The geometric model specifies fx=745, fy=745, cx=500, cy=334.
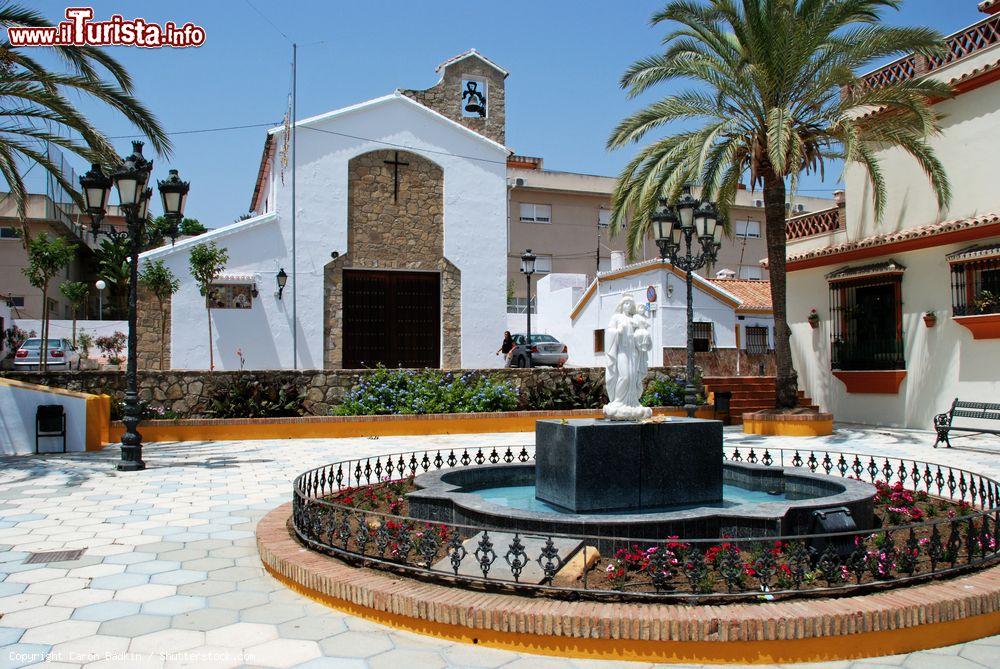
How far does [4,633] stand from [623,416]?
4698 mm

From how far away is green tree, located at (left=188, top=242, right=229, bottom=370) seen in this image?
19.4 metres

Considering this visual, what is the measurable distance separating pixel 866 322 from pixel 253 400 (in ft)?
43.8

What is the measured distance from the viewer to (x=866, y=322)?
16.7 m

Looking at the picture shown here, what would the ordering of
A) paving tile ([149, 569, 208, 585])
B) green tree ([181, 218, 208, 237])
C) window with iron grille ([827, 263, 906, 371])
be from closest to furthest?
1. paving tile ([149, 569, 208, 585])
2. window with iron grille ([827, 263, 906, 371])
3. green tree ([181, 218, 208, 237])

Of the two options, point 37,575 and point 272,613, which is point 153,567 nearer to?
point 37,575

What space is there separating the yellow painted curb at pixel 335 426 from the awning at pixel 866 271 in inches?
210

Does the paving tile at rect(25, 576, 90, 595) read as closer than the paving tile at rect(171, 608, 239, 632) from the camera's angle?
No

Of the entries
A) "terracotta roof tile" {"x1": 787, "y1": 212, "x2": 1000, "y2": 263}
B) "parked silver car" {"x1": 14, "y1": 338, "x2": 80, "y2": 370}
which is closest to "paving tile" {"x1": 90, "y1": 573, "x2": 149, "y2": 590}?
"terracotta roof tile" {"x1": 787, "y1": 212, "x2": 1000, "y2": 263}

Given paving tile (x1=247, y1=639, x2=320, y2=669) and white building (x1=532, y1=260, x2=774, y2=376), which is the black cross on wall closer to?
white building (x1=532, y1=260, x2=774, y2=376)

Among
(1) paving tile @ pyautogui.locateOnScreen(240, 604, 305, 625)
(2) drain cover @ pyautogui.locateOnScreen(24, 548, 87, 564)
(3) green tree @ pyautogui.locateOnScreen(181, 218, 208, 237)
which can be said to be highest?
(3) green tree @ pyautogui.locateOnScreen(181, 218, 208, 237)

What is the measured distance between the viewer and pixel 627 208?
16.3 m

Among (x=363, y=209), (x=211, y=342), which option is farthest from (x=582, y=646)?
(x=363, y=209)

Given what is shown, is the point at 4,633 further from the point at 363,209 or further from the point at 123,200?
the point at 363,209

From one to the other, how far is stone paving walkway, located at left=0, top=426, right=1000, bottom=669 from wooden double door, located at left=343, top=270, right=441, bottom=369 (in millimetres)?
12162
